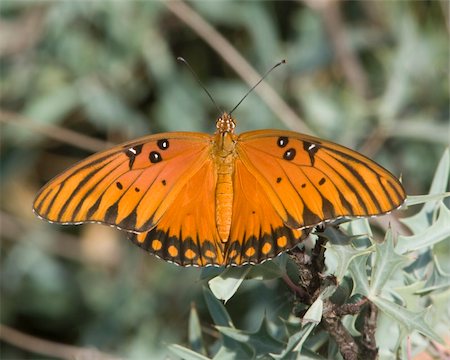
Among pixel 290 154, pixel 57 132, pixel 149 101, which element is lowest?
pixel 290 154

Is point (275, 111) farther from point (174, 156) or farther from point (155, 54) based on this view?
point (174, 156)

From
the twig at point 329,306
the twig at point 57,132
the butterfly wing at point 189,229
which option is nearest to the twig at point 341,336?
the twig at point 329,306

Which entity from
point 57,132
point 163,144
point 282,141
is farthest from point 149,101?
point 282,141

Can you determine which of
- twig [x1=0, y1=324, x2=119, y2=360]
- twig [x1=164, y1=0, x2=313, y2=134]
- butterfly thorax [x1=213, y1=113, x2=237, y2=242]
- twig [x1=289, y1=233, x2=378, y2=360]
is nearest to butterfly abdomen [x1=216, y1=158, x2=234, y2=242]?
butterfly thorax [x1=213, y1=113, x2=237, y2=242]

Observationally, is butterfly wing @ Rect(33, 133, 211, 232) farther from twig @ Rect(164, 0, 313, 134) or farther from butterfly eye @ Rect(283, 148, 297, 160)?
twig @ Rect(164, 0, 313, 134)

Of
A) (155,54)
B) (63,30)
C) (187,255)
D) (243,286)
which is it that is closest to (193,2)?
(155,54)

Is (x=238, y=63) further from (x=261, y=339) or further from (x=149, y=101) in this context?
(x=261, y=339)
